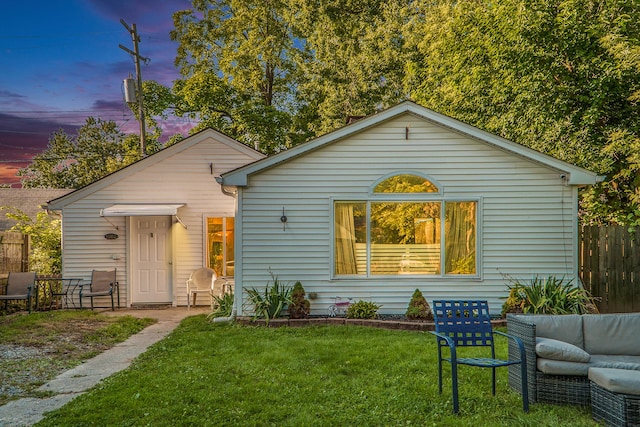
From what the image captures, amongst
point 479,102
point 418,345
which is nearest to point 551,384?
point 418,345

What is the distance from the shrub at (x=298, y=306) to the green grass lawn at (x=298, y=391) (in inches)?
55.4

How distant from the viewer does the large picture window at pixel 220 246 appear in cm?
1141

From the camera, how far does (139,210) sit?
1055 cm

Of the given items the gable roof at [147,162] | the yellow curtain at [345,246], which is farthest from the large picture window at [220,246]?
the yellow curtain at [345,246]

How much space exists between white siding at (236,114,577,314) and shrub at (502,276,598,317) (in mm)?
358

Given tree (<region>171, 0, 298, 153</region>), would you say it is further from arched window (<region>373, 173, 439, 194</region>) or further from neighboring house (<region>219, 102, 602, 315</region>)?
arched window (<region>373, 173, 439, 194</region>)

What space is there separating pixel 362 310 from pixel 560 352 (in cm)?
432

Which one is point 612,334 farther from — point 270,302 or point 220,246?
point 220,246

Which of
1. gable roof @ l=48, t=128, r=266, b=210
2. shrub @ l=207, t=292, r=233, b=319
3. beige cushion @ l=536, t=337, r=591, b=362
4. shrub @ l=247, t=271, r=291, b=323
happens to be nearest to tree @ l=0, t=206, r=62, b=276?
gable roof @ l=48, t=128, r=266, b=210

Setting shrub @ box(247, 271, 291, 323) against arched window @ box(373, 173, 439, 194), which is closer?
shrub @ box(247, 271, 291, 323)

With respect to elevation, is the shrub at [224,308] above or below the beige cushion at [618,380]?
below

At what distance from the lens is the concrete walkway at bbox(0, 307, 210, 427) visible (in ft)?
14.3

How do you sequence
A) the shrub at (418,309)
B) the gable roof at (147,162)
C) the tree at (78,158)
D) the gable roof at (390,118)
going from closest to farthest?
the shrub at (418,309)
the gable roof at (390,118)
the gable roof at (147,162)
the tree at (78,158)

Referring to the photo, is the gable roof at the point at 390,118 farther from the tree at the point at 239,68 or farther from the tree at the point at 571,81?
the tree at the point at 239,68
